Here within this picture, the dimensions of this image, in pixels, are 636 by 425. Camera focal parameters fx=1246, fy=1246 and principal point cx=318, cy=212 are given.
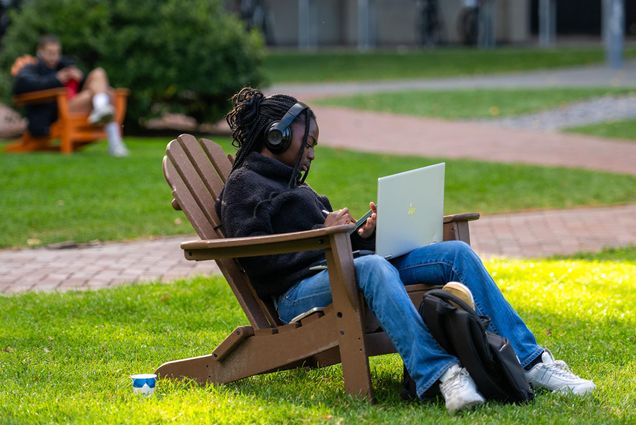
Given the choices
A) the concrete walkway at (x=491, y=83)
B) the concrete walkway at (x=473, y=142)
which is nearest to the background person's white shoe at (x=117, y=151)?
the concrete walkway at (x=473, y=142)

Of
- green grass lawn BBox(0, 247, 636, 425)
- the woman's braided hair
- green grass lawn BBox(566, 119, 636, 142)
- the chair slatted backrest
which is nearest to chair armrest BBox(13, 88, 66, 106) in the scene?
green grass lawn BBox(0, 247, 636, 425)

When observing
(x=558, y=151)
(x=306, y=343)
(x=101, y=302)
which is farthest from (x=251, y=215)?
(x=558, y=151)

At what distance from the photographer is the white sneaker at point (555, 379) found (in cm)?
464

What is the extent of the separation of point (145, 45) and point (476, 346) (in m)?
10.4

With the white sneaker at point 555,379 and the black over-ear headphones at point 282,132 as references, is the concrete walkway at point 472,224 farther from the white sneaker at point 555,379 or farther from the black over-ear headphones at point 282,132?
the white sneaker at point 555,379

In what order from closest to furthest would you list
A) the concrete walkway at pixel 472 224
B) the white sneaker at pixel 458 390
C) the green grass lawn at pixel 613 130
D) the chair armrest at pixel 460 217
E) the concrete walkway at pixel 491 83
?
the white sneaker at pixel 458 390, the chair armrest at pixel 460 217, the concrete walkway at pixel 472 224, the green grass lawn at pixel 613 130, the concrete walkway at pixel 491 83

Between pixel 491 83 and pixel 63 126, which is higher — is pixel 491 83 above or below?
below

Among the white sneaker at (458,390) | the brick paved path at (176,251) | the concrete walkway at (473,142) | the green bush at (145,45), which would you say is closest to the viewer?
the white sneaker at (458,390)

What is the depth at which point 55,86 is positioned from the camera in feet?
41.3

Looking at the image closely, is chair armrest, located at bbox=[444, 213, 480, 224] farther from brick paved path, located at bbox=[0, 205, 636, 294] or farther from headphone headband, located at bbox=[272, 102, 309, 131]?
brick paved path, located at bbox=[0, 205, 636, 294]

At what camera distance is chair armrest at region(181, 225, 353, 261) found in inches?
173

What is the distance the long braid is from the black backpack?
0.96 m

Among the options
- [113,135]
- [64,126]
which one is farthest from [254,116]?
[64,126]

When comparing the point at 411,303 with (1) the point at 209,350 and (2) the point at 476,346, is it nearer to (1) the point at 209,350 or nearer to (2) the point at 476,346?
(2) the point at 476,346
